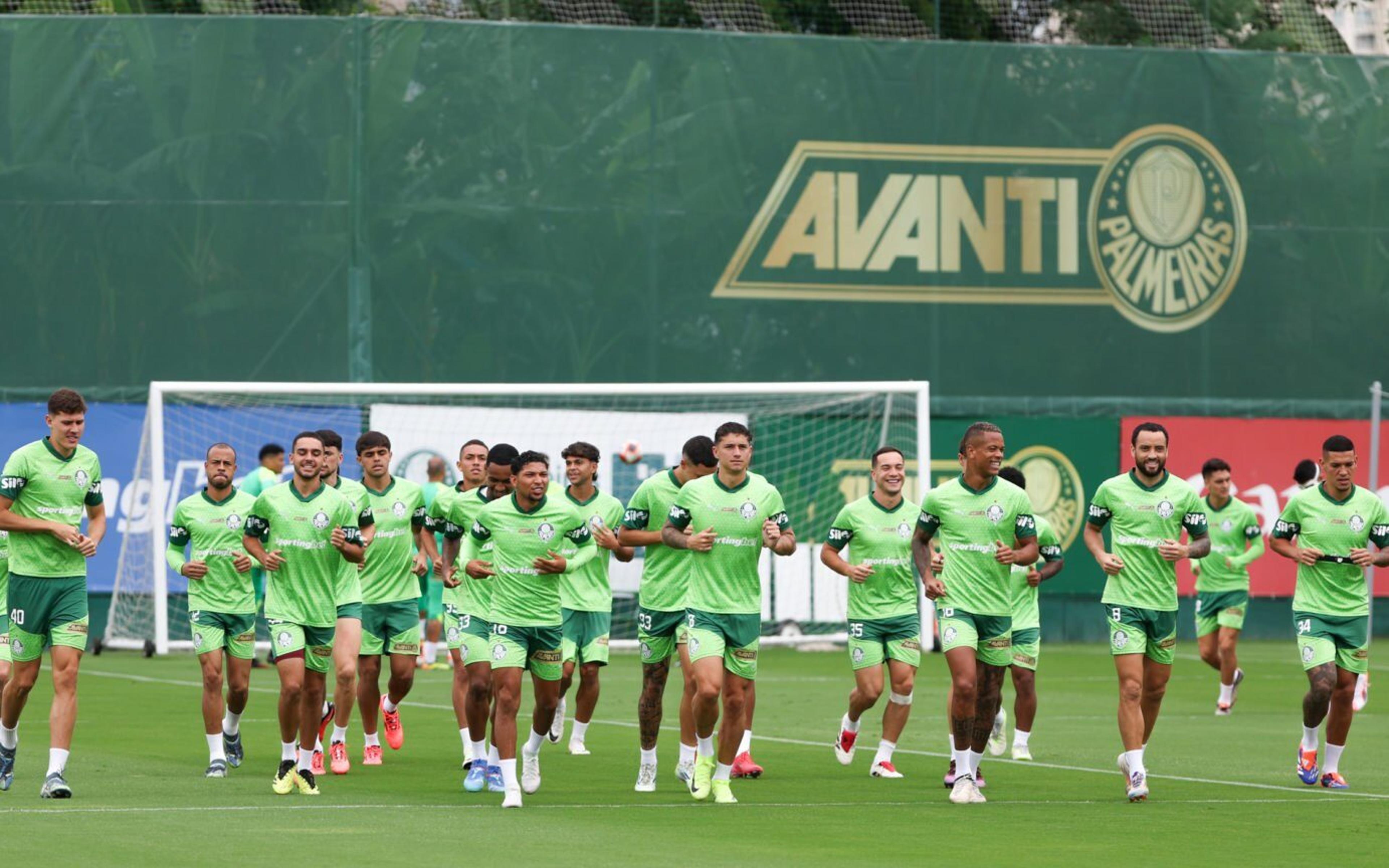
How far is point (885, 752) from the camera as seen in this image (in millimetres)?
15836

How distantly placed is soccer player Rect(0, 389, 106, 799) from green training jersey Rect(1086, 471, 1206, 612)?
656 cm

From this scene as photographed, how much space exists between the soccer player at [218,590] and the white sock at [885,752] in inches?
175

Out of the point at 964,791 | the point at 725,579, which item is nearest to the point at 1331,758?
the point at 964,791

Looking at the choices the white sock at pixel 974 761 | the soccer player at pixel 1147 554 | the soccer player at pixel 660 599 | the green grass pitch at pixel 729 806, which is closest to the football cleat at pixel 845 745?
the green grass pitch at pixel 729 806

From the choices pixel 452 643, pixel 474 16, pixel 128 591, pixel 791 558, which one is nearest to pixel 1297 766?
pixel 452 643

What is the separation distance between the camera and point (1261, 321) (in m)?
34.7

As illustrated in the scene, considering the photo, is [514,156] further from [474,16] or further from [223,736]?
[223,736]

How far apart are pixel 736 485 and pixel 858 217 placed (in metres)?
19.1

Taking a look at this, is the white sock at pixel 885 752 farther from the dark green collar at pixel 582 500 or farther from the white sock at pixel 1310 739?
the white sock at pixel 1310 739

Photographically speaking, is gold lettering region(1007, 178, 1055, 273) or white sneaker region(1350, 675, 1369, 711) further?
gold lettering region(1007, 178, 1055, 273)

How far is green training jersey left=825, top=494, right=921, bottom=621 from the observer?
622 inches

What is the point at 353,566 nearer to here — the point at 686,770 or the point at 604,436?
the point at 686,770

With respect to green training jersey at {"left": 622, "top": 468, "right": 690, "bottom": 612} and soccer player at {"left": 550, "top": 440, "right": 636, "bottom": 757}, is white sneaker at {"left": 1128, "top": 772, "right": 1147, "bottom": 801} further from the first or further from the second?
soccer player at {"left": 550, "top": 440, "right": 636, "bottom": 757}

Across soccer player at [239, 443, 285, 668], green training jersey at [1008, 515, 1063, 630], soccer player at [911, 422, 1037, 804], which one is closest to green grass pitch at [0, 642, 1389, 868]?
soccer player at [911, 422, 1037, 804]
